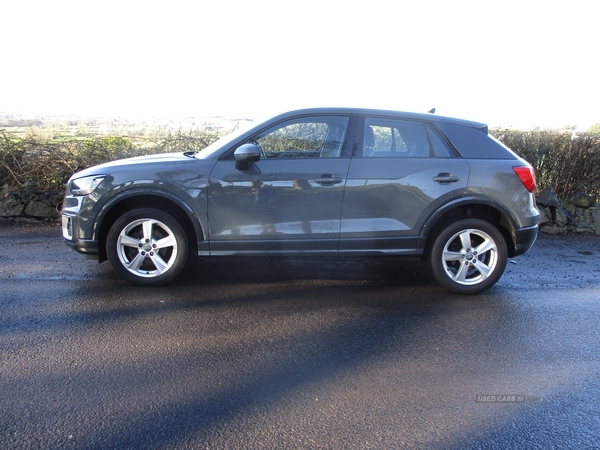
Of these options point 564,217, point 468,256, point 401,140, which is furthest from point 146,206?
point 564,217

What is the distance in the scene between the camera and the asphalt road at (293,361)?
10.4 ft

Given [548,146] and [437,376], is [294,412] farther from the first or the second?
[548,146]

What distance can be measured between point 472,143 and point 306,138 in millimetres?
1688

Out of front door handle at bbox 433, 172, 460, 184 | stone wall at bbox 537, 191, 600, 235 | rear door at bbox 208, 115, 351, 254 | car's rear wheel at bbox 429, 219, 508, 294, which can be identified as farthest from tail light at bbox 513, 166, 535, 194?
stone wall at bbox 537, 191, 600, 235

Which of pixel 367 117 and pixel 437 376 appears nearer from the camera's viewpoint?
pixel 437 376

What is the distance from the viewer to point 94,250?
5.50m

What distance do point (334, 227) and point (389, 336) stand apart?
4.46 feet

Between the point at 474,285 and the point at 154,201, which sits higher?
the point at 154,201

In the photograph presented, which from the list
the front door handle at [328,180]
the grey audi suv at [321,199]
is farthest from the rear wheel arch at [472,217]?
the front door handle at [328,180]

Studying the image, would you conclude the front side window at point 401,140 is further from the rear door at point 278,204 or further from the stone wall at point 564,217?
the stone wall at point 564,217

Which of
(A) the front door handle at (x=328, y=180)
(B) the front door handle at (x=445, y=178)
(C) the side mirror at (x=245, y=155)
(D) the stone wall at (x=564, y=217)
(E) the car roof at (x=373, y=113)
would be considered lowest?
(D) the stone wall at (x=564, y=217)

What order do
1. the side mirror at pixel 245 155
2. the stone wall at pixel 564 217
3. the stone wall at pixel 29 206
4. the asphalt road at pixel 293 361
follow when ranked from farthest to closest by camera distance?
the stone wall at pixel 564 217 < the stone wall at pixel 29 206 < the side mirror at pixel 245 155 < the asphalt road at pixel 293 361

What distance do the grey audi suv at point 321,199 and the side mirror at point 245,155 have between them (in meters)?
0.01

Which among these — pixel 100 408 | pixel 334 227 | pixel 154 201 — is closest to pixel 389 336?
pixel 334 227
